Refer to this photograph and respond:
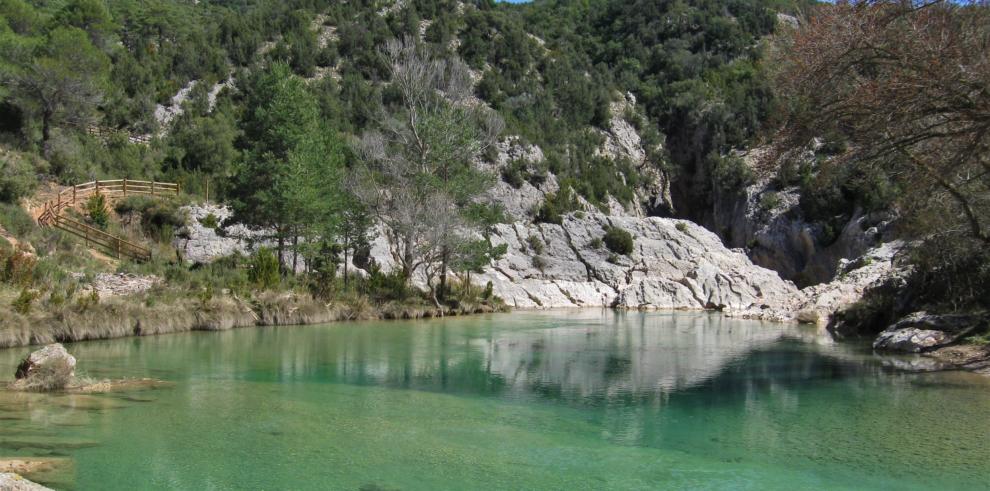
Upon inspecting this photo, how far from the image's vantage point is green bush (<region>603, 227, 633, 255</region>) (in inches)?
2072

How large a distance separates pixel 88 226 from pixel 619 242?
3269cm

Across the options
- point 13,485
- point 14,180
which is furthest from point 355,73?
point 13,485

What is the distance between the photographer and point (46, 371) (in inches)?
512

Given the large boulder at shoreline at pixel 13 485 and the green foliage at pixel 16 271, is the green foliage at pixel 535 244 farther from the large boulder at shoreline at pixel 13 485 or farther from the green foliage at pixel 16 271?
the large boulder at shoreline at pixel 13 485

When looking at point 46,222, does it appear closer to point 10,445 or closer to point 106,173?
point 106,173

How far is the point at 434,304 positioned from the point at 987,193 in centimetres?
2356

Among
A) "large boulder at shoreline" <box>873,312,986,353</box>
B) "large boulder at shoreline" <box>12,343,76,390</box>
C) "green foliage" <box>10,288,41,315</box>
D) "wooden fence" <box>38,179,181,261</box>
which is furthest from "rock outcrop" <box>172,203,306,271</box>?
"large boulder at shoreline" <box>873,312,986,353</box>

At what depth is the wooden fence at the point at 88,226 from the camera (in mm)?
35469

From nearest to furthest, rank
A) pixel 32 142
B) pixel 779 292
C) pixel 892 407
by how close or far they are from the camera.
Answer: pixel 892 407 < pixel 32 142 < pixel 779 292

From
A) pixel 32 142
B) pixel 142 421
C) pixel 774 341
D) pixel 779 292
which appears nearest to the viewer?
pixel 142 421

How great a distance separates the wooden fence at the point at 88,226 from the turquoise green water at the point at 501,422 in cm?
1770

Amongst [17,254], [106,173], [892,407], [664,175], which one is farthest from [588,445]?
[664,175]

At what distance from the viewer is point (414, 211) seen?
122 ft

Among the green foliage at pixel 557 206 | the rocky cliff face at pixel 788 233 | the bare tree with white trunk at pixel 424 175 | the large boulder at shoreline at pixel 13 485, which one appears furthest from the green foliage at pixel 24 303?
the rocky cliff face at pixel 788 233
